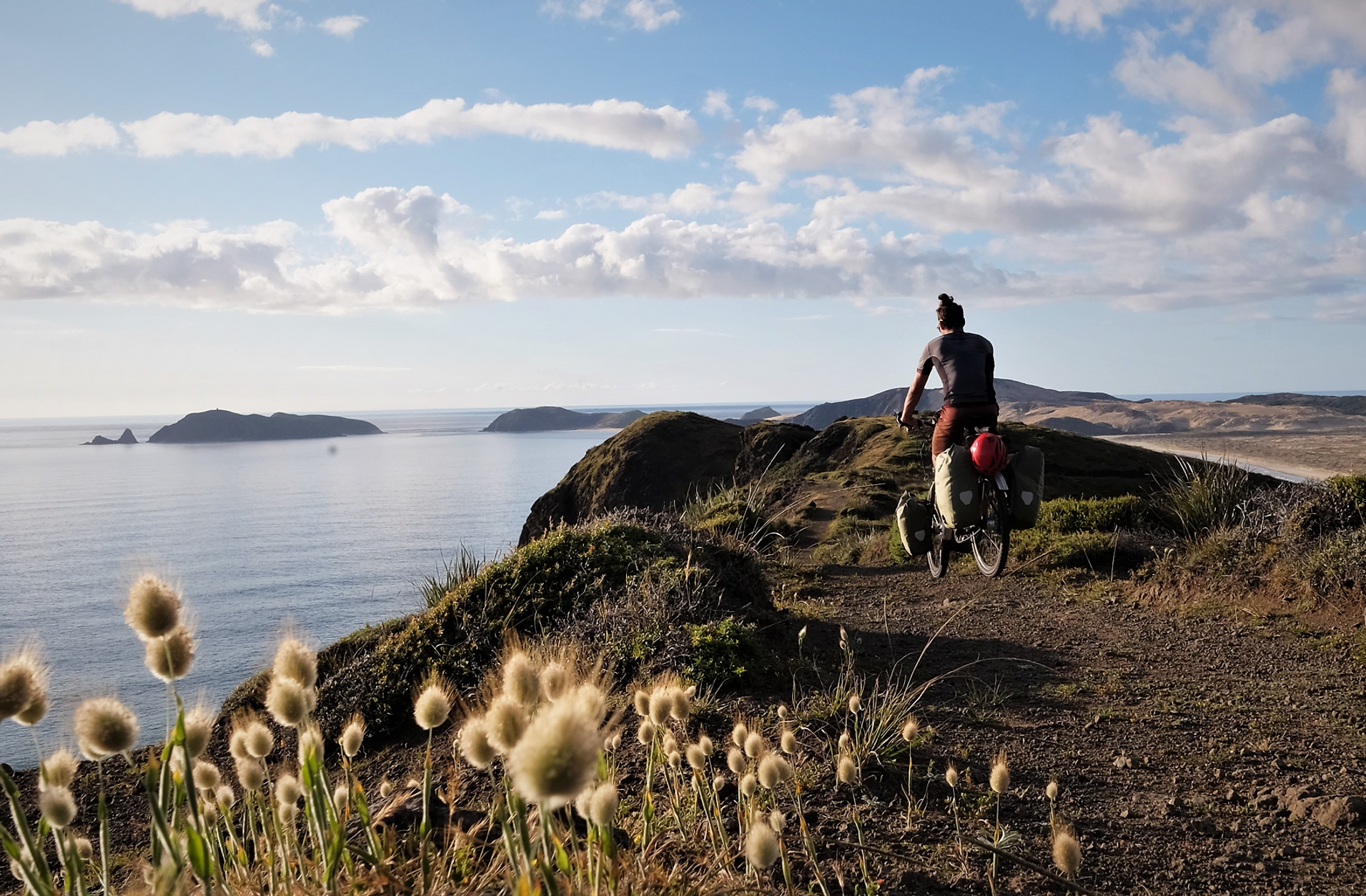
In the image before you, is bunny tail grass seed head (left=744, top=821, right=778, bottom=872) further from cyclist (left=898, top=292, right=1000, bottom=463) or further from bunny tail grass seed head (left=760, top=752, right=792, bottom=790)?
cyclist (left=898, top=292, right=1000, bottom=463)

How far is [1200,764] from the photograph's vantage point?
4500mm

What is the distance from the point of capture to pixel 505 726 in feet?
5.52

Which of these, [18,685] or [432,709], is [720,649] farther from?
[18,685]

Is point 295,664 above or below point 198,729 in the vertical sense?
above

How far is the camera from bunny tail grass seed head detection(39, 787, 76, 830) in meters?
1.81

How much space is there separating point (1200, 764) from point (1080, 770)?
0.63 m

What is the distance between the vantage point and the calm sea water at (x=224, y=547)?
14211 millimetres

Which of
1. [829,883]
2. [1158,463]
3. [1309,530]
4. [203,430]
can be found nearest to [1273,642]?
[1309,530]

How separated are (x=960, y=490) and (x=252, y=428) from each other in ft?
548

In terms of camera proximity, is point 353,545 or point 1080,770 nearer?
point 1080,770

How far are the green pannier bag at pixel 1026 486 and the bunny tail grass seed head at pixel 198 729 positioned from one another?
6.63 m

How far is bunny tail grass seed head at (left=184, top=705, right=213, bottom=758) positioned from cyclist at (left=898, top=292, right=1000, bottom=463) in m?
6.69

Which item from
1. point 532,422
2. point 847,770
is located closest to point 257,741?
point 847,770

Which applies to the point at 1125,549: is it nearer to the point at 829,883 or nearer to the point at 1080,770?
the point at 1080,770
